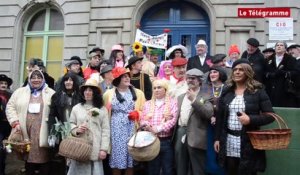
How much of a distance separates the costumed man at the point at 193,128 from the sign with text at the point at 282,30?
3.69m

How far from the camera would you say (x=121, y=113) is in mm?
6023

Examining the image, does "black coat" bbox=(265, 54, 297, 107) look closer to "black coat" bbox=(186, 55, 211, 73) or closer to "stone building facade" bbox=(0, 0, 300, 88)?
"black coat" bbox=(186, 55, 211, 73)

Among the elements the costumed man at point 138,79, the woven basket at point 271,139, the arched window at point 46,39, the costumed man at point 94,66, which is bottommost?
the woven basket at point 271,139

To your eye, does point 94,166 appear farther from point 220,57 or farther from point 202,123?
point 220,57

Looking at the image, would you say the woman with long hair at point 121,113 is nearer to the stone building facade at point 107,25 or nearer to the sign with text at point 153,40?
the sign with text at point 153,40

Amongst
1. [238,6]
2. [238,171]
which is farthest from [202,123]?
[238,6]

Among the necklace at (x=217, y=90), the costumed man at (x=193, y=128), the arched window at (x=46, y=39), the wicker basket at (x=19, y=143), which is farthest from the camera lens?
the arched window at (x=46, y=39)

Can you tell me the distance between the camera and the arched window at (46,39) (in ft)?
48.6

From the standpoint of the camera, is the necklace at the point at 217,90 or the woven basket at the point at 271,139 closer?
the woven basket at the point at 271,139

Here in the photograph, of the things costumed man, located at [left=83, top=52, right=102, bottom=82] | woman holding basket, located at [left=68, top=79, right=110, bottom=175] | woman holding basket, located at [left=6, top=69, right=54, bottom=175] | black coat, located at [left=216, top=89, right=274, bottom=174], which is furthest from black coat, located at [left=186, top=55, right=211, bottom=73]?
black coat, located at [left=216, top=89, right=274, bottom=174]

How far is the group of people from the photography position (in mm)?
4898

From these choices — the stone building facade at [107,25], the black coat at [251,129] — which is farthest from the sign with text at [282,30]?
the black coat at [251,129]

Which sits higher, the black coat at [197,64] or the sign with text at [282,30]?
the sign with text at [282,30]

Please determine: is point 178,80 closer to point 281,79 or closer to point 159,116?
point 159,116
